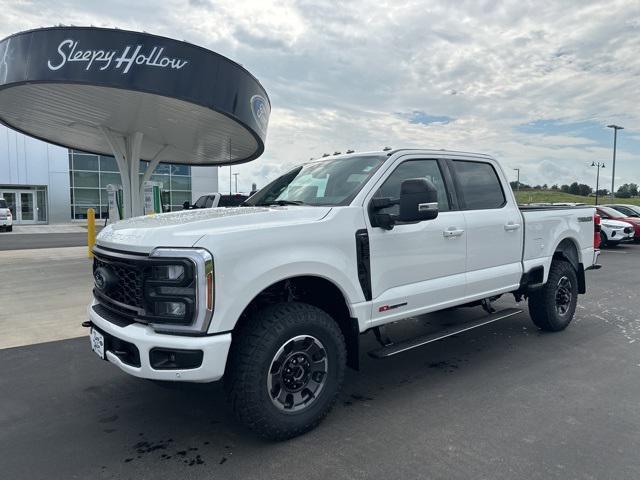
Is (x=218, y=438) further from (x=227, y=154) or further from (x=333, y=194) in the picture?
(x=227, y=154)

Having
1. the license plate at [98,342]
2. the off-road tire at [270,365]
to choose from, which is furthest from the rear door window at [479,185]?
the license plate at [98,342]

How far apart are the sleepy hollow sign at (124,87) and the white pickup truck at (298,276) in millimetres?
8980

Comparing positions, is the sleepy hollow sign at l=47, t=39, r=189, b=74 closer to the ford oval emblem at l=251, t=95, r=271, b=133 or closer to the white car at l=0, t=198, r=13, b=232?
the ford oval emblem at l=251, t=95, r=271, b=133

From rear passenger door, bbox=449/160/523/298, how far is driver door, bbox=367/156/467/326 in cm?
14

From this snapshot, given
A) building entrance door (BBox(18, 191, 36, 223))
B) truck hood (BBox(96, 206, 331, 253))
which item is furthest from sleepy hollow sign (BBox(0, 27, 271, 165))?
building entrance door (BBox(18, 191, 36, 223))

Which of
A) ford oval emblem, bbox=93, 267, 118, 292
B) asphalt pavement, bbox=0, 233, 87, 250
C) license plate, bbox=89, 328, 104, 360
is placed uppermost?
ford oval emblem, bbox=93, 267, 118, 292

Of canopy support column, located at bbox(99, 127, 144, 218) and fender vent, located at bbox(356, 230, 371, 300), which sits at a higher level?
canopy support column, located at bbox(99, 127, 144, 218)

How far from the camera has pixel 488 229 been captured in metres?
4.41

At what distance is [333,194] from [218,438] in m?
1.95

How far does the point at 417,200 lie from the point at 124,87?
1039 cm

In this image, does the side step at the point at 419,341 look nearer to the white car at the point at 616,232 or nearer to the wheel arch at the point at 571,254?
the wheel arch at the point at 571,254

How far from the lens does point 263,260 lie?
2.85 m

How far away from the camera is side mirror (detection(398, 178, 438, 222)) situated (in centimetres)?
328

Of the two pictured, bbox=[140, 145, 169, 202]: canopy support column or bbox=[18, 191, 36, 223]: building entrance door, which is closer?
bbox=[140, 145, 169, 202]: canopy support column
